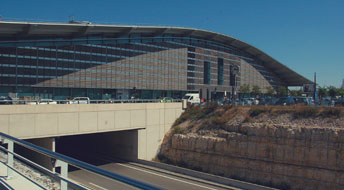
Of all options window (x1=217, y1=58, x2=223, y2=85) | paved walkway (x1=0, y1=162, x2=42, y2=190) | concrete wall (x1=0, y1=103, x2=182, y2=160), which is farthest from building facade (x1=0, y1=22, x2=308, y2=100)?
paved walkway (x1=0, y1=162, x2=42, y2=190)

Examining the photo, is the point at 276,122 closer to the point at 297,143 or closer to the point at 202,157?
the point at 297,143

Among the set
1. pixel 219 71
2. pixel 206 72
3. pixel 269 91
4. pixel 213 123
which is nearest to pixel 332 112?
pixel 213 123

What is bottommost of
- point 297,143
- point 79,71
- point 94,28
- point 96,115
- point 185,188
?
point 185,188

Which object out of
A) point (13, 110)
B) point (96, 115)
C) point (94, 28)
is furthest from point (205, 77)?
point (13, 110)

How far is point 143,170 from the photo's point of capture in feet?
81.2

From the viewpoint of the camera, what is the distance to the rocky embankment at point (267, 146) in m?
20.5

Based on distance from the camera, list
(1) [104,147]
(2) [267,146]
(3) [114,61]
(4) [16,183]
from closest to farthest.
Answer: (4) [16,183] → (2) [267,146] → (1) [104,147] → (3) [114,61]

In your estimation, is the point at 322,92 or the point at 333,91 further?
the point at 322,92

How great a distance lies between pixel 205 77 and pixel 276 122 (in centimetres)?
3479

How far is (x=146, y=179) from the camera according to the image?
21.9 meters

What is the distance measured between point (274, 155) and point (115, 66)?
93.9 feet

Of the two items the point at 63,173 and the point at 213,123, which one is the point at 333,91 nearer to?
the point at 213,123

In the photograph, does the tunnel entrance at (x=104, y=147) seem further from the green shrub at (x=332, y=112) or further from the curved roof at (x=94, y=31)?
the green shrub at (x=332, y=112)

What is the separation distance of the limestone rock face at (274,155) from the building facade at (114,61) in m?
11.3
